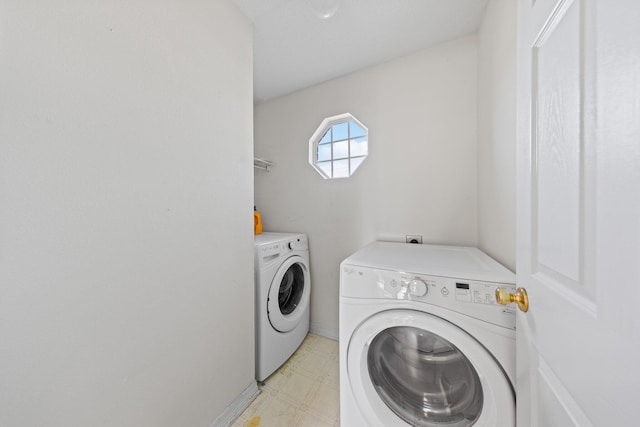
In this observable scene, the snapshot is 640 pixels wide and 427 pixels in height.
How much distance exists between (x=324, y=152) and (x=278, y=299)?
141cm

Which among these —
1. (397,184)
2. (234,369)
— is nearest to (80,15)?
(234,369)

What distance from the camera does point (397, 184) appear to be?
5.51 ft

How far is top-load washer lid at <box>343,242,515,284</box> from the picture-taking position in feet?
2.66

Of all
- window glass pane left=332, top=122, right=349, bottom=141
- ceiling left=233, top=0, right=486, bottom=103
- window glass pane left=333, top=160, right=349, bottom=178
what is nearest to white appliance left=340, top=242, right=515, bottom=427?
window glass pane left=333, top=160, right=349, bottom=178

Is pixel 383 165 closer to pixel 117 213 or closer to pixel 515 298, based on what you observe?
pixel 515 298

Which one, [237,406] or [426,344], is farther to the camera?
[237,406]

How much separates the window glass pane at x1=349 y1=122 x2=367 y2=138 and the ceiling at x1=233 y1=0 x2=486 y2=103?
0.44m

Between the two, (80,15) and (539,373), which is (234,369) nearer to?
(539,373)

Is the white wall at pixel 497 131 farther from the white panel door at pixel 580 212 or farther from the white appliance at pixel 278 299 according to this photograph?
the white appliance at pixel 278 299

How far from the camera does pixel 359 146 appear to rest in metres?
1.89

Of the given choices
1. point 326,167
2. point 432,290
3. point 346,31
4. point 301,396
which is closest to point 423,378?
point 432,290

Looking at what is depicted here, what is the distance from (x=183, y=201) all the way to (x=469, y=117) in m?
1.86

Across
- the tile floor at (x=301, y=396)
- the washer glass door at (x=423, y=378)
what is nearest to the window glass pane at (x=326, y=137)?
the washer glass door at (x=423, y=378)

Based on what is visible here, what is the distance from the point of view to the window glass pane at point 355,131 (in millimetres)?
1880
